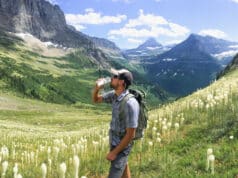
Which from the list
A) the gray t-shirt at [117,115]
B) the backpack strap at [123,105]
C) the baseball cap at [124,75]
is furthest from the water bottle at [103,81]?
the backpack strap at [123,105]

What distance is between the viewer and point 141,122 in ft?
34.7

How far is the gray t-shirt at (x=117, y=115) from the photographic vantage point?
10.0 meters

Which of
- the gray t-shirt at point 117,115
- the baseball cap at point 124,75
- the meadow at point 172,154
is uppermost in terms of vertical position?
the baseball cap at point 124,75

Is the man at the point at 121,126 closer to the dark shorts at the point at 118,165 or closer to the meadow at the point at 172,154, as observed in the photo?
the dark shorts at the point at 118,165

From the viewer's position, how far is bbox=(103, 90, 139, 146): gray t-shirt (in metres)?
10.0

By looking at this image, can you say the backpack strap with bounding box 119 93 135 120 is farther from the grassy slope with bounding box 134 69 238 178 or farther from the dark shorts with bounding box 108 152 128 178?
the grassy slope with bounding box 134 69 238 178

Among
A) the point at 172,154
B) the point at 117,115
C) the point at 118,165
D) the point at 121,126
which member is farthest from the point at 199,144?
the point at 118,165

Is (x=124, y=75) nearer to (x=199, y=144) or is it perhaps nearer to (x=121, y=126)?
(x=121, y=126)

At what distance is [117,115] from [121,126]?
10.9 inches

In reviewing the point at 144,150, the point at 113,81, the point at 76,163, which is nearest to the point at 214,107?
the point at 144,150

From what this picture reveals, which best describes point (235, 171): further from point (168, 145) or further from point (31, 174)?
point (31, 174)

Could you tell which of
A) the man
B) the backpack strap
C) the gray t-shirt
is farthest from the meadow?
the backpack strap

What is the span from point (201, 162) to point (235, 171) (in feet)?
5.13

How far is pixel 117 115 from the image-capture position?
10469 millimetres
